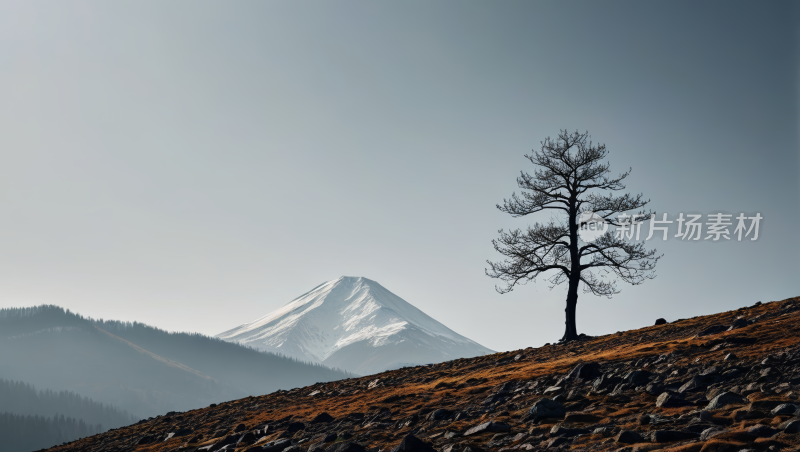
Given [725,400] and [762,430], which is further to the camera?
[725,400]

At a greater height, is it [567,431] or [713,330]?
[713,330]

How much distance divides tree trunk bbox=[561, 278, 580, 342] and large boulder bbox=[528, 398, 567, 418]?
19.3 metres

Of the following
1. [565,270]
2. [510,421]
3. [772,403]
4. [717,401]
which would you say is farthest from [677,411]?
[565,270]

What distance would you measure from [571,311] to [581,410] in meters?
20.1

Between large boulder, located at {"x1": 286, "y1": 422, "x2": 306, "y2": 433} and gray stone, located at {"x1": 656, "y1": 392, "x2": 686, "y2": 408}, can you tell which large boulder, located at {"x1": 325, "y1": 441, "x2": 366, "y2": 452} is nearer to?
large boulder, located at {"x1": 286, "y1": 422, "x2": 306, "y2": 433}

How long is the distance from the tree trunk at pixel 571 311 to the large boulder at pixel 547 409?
19.3m

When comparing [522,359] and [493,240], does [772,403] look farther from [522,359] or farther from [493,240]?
[493,240]

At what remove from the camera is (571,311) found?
27.4 m

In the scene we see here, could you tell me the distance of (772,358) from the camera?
918 cm

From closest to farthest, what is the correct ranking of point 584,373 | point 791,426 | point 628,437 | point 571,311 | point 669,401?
point 791,426 → point 628,437 → point 669,401 → point 584,373 → point 571,311

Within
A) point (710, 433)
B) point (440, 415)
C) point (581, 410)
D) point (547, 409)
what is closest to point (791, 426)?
point (710, 433)

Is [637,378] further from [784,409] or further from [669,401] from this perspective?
[784,409]

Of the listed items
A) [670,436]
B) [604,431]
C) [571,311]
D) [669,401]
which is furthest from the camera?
[571,311]

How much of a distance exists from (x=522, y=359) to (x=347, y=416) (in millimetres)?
9575
